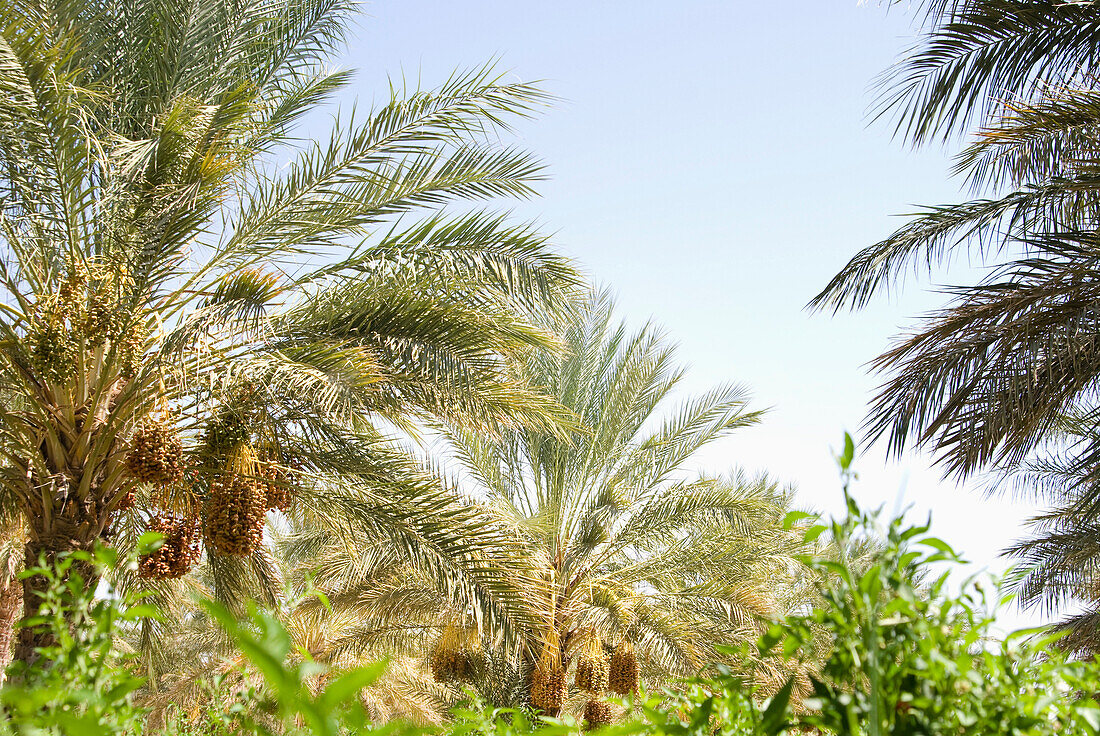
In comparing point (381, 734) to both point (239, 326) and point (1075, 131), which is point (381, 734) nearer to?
point (239, 326)

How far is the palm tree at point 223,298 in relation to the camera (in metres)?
5.09

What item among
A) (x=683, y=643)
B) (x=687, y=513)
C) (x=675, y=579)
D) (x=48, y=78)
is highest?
(x=48, y=78)

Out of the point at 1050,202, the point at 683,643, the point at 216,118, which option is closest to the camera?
the point at 216,118

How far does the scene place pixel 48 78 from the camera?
5059 millimetres

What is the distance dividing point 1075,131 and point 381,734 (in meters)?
6.24

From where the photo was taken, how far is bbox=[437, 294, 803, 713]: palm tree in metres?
10.1

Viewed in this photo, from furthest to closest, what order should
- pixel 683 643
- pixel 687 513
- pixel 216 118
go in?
pixel 687 513
pixel 683 643
pixel 216 118

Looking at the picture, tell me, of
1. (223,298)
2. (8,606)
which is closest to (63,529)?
(223,298)

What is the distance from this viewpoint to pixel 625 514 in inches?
429

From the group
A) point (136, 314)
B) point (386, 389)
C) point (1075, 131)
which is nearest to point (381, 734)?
point (136, 314)

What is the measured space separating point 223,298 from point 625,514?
6.54 m

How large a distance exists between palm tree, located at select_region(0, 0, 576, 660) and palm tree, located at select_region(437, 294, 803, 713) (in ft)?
13.0

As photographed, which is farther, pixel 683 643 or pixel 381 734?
pixel 683 643

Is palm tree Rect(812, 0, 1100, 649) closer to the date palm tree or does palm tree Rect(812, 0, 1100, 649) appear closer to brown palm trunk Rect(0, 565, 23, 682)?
the date palm tree
